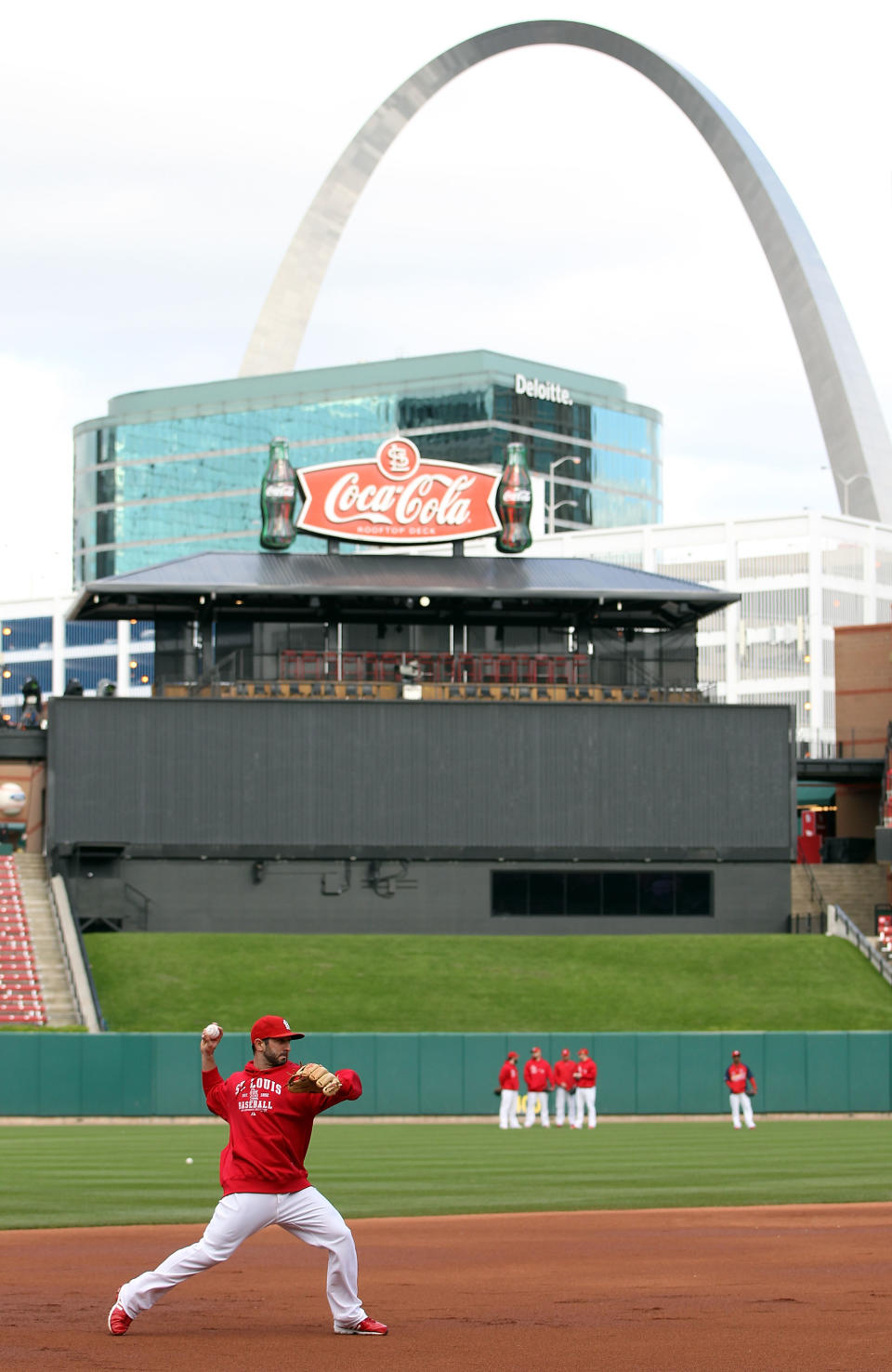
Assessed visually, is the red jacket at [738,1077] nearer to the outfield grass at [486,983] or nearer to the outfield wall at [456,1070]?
the outfield wall at [456,1070]

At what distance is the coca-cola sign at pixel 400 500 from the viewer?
59.7 metres

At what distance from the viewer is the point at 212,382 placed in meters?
160

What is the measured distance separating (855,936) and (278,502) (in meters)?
22.5

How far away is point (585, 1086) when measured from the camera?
38.0 meters

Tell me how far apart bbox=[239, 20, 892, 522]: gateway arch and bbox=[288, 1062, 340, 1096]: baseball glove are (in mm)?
91455

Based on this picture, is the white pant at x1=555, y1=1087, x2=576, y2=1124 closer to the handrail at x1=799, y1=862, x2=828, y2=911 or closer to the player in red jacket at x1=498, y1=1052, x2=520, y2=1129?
the player in red jacket at x1=498, y1=1052, x2=520, y2=1129

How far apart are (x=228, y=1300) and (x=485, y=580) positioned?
4751 cm

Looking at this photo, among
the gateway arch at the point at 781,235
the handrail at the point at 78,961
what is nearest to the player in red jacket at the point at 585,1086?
the handrail at the point at 78,961

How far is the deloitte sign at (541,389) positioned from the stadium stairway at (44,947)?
102330mm

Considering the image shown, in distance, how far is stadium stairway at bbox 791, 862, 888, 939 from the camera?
58.2 m

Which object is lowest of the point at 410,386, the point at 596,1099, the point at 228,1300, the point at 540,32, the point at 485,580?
the point at 596,1099

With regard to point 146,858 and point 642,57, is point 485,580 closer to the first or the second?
point 146,858

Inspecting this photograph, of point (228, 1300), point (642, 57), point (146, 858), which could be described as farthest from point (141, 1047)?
point (642, 57)

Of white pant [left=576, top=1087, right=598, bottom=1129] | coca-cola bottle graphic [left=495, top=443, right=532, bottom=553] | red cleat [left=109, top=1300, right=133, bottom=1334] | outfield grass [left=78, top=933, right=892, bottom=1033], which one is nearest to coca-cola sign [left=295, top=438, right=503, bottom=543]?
coca-cola bottle graphic [left=495, top=443, right=532, bottom=553]
